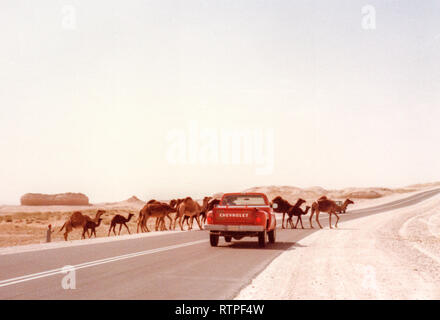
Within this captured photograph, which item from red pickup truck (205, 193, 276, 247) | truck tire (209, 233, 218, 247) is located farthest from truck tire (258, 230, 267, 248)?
truck tire (209, 233, 218, 247)

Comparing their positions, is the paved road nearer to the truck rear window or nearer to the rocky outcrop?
the truck rear window

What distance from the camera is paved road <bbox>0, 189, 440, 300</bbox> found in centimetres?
833

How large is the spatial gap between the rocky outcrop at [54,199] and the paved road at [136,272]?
150473mm

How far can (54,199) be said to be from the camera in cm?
16025

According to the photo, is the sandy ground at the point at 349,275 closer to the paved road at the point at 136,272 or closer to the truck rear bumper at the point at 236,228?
the paved road at the point at 136,272

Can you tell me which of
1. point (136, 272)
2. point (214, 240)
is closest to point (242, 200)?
point (214, 240)

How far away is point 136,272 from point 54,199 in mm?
160046

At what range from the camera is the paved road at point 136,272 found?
8.33m

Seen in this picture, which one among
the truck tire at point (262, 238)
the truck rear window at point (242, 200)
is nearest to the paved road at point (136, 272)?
the truck tire at point (262, 238)

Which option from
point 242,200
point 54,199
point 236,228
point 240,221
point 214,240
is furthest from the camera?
point 54,199

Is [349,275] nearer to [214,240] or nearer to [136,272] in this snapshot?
[136,272]

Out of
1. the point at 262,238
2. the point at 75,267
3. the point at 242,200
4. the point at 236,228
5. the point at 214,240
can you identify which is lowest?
the point at 214,240
